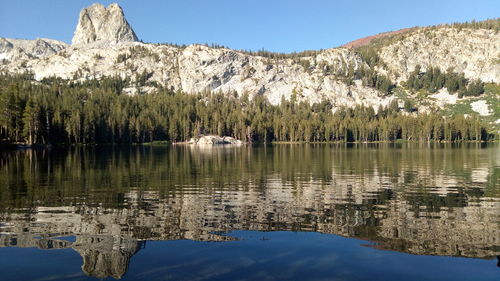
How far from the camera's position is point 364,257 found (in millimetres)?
16469

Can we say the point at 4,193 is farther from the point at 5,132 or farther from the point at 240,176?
the point at 5,132

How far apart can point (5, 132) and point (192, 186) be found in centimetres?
Answer: 12147

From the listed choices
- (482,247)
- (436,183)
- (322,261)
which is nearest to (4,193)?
(322,261)

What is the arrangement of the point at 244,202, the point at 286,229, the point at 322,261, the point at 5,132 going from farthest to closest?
the point at 5,132 → the point at 244,202 → the point at 286,229 → the point at 322,261

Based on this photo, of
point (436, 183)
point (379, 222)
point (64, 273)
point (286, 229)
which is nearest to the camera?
point (64, 273)

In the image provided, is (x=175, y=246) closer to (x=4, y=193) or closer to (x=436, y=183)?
(x=4, y=193)

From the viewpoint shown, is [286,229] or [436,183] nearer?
[286,229]

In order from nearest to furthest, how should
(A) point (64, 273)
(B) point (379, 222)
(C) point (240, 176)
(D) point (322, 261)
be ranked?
(A) point (64, 273)
(D) point (322, 261)
(B) point (379, 222)
(C) point (240, 176)

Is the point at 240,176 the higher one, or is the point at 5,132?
the point at 5,132

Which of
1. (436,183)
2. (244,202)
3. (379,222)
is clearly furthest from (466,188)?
(244,202)

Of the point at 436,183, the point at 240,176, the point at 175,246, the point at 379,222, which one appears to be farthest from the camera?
the point at 240,176

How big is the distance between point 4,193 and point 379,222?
108 feet

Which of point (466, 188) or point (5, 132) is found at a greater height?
point (5, 132)

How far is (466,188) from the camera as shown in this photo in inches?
1470
